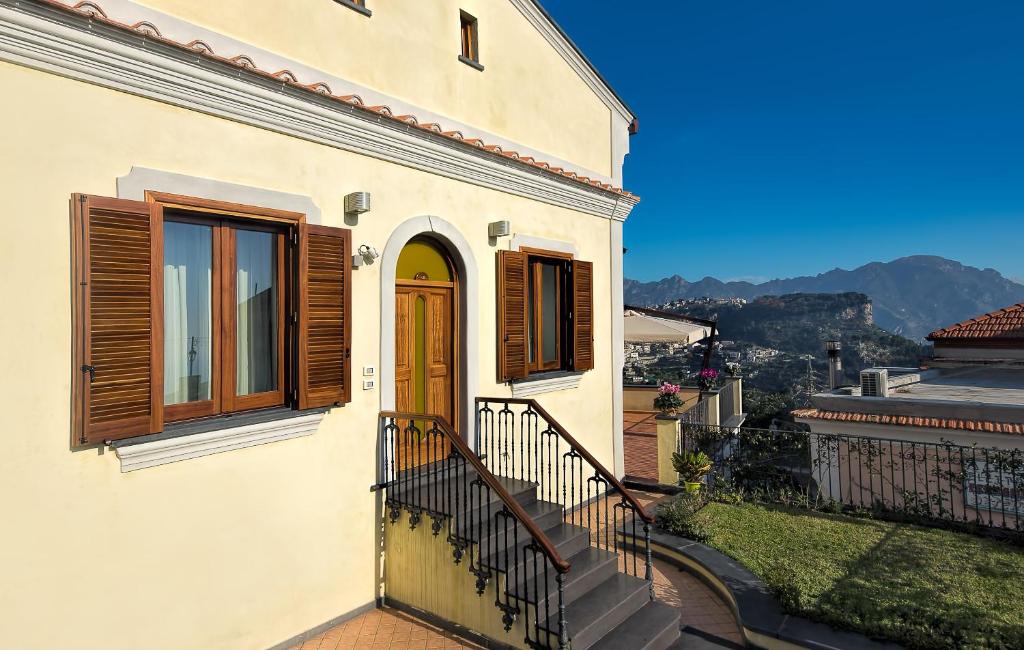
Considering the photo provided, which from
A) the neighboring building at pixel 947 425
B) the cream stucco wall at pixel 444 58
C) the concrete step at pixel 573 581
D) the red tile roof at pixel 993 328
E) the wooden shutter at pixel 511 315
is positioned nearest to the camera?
the concrete step at pixel 573 581

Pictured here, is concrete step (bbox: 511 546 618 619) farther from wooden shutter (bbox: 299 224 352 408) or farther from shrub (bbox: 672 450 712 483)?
shrub (bbox: 672 450 712 483)

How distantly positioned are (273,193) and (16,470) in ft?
8.79

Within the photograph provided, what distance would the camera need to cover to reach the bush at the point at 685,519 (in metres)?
6.82

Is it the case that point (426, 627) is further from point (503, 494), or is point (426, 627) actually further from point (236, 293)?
point (236, 293)

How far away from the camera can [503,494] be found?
462cm

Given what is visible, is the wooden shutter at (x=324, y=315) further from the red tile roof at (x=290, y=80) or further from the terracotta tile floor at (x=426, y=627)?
the terracotta tile floor at (x=426, y=627)

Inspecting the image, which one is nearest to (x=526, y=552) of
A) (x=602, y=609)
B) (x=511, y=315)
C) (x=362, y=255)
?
(x=602, y=609)

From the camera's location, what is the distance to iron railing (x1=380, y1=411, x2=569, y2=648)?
4422mm

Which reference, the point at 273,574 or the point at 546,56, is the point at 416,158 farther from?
the point at 273,574

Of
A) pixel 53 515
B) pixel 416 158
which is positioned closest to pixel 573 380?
pixel 416 158

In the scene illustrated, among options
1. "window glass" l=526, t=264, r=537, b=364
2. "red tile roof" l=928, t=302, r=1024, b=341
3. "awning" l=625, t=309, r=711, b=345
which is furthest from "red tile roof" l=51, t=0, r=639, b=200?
"red tile roof" l=928, t=302, r=1024, b=341

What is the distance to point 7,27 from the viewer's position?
3.51 meters

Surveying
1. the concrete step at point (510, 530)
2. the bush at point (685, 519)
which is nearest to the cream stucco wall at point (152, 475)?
the concrete step at point (510, 530)

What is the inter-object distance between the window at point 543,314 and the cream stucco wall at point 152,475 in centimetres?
178
